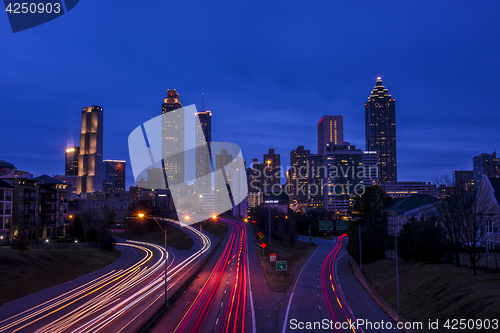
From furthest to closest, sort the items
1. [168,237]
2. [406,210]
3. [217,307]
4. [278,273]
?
1. [168,237]
2. [406,210]
3. [278,273]
4. [217,307]

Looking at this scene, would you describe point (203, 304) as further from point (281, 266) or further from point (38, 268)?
point (38, 268)

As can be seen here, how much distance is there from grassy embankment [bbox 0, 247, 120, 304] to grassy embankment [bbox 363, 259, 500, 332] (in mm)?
35577

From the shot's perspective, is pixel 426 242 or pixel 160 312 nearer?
pixel 160 312

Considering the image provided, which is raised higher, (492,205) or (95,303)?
(492,205)

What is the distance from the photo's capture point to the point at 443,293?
86.4 ft

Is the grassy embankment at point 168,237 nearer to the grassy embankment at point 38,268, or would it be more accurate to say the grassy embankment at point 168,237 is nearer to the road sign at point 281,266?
the grassy embankment at point 38,268

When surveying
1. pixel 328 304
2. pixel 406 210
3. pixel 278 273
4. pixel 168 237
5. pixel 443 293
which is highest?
pixel 406 210

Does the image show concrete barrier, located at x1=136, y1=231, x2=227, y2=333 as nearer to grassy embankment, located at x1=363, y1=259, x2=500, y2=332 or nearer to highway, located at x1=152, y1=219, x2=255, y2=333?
highway, located at x1=152, y1=219, x2=255, y2=333

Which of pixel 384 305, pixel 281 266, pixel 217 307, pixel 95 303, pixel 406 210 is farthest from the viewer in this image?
pixel 406 210

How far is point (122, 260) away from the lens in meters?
61.7

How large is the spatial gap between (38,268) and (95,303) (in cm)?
1460

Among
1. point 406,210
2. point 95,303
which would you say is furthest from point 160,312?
point 406,210

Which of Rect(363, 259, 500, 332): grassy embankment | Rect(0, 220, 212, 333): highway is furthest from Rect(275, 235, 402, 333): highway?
Rect(0, 220, 212, 333): highway

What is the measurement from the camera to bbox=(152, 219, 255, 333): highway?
2562cm
